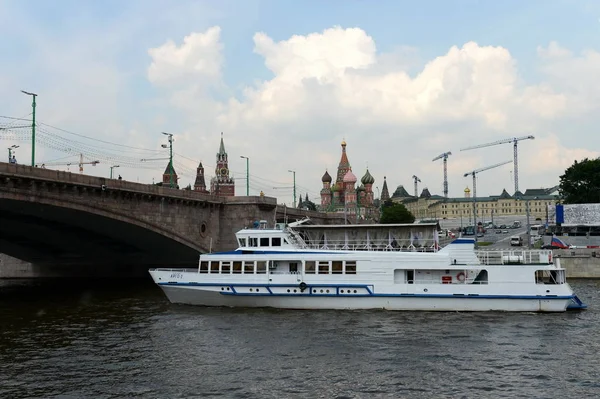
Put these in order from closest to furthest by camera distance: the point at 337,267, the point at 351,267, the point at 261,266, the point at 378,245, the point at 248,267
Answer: the point at 351,267, the point at 337,267, the point at 261,266, the point at 248,267, the point at 378,245

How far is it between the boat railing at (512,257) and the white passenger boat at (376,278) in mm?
59

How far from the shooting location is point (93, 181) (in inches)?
1631

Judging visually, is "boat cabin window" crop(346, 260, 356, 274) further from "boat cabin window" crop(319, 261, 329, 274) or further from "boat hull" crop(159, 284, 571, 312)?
"boat hull" crop(159, 284, 571, 312)

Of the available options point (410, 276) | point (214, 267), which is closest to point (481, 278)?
point (410, 276)

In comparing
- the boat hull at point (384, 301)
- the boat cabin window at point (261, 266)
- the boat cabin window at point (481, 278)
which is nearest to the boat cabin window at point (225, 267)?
the boat hull at point (384, 301)

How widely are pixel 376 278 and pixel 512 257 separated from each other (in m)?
8.46

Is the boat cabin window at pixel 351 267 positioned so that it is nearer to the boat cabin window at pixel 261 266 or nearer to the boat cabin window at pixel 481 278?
the boat cabin window at pixel 261 266

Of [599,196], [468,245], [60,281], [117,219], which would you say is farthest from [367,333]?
[599,196]

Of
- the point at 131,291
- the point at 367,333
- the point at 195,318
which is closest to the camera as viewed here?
the point at 367,333

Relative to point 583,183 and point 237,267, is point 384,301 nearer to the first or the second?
point 237,267

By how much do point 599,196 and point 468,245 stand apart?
73923 mm

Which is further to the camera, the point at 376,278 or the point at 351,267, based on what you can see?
the point at 351,267

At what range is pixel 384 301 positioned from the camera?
33531 mm

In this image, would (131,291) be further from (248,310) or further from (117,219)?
(248,310)
